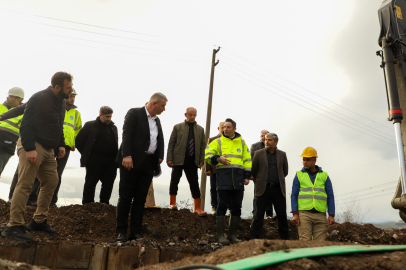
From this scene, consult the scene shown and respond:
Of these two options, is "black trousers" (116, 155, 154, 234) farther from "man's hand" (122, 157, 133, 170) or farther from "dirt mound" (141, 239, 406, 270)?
"dirt mound" (141, 239, 406, 270)

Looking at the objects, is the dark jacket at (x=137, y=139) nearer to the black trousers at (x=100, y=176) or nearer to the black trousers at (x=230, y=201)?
the black trousers at (x=230, y=201)

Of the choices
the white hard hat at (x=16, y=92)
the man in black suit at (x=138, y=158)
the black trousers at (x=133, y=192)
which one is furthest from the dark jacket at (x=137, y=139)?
the white hard hat at (x=16, y=92)

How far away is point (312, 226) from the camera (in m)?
5.06

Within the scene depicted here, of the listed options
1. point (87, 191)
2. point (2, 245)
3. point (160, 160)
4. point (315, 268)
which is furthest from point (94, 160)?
point (315, 268)

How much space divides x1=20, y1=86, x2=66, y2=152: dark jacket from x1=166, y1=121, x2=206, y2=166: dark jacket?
2.32 metres

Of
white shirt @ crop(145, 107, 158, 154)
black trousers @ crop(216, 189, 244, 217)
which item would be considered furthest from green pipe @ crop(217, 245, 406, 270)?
white shirt @ crop(145, 107, 158, 154)

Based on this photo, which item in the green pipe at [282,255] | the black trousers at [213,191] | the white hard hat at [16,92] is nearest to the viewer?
the green pipe at [282,255]

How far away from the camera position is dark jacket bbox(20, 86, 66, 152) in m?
4.35

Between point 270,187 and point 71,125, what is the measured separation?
4.10m

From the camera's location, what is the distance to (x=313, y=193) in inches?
201

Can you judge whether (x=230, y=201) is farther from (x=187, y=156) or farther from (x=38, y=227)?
(x=38, y=227)

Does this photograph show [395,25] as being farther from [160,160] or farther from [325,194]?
[160,160]

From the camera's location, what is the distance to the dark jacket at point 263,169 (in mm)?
5574

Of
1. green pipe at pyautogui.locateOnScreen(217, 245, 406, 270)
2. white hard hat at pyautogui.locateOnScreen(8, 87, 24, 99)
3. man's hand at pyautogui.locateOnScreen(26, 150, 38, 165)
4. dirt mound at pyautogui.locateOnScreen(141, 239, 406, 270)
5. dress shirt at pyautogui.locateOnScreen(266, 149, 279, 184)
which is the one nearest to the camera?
green pipe at pyautogui.locateOnScreen(217, 245, 406, 270)
